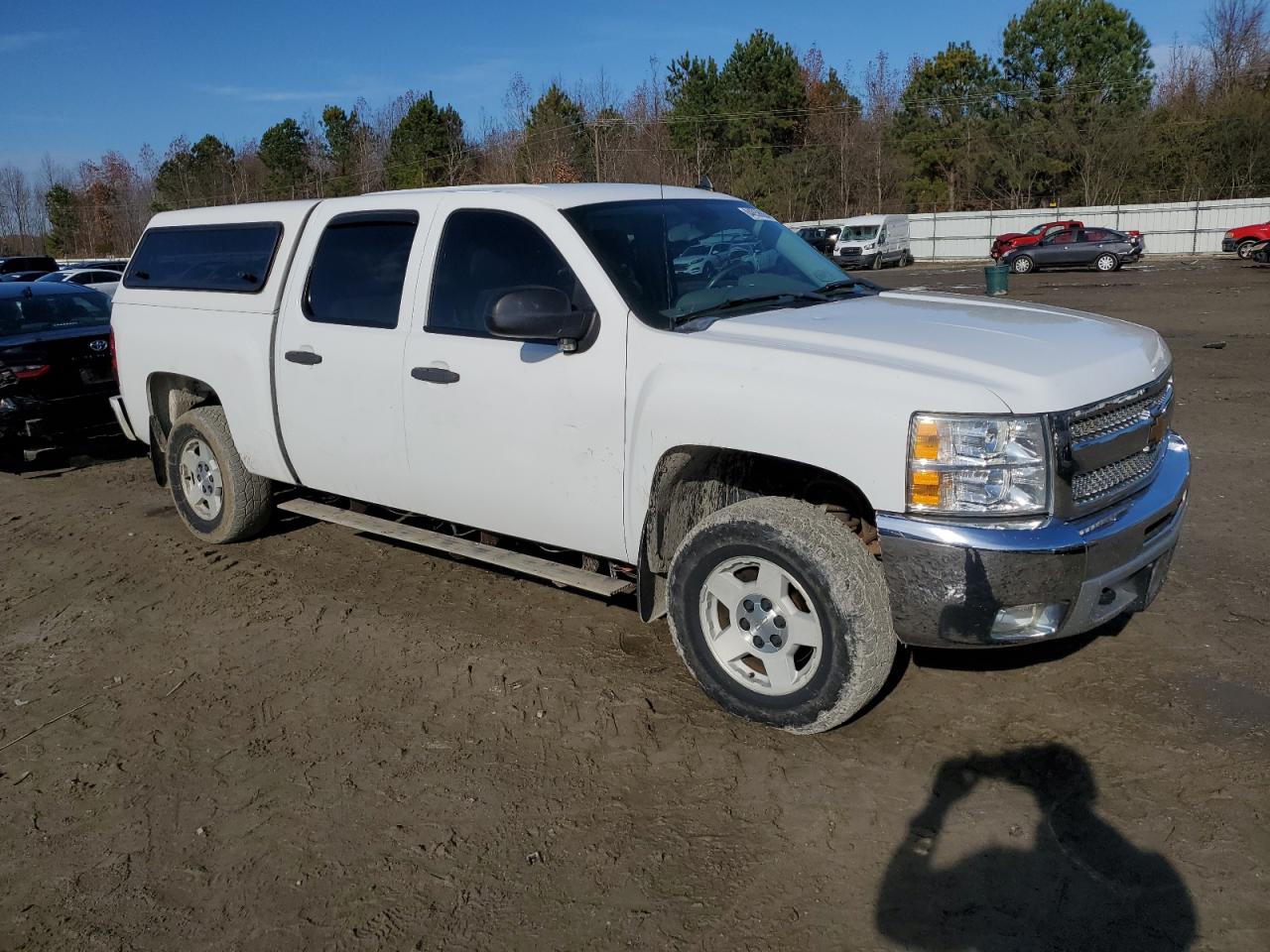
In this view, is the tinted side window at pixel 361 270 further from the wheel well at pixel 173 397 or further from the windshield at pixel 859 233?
the windshield at pixel 859 233

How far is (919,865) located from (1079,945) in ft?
1.69

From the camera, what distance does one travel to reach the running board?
15.0 feet

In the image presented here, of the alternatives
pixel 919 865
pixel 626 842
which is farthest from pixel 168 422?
pixel 919 865

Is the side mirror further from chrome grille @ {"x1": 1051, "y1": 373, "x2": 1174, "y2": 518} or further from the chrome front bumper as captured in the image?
chrome grille @ {"x1": 1051, "y1": 373, "x2": 1174, "y2": 518}

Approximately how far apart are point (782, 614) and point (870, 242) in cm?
3918

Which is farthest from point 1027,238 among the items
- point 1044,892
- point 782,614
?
point 1044,892

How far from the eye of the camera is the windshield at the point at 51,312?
966 centimetres

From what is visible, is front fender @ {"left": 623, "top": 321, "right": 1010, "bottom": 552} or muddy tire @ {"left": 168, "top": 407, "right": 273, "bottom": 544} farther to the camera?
muddy tire @ {"left": 168, "top": 407, "right": 273, "bottom": 544}

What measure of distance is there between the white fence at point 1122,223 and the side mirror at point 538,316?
44.2 m

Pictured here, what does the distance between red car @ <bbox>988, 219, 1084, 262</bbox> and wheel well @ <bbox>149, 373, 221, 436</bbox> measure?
114 feet

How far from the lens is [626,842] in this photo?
3453 mm

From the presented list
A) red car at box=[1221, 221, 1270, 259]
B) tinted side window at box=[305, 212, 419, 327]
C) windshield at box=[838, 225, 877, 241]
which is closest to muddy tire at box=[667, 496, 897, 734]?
tinted side window at box=[305, 212, 419, 327]

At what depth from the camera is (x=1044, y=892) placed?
10.1ft

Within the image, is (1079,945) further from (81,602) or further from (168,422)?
(168,422)
